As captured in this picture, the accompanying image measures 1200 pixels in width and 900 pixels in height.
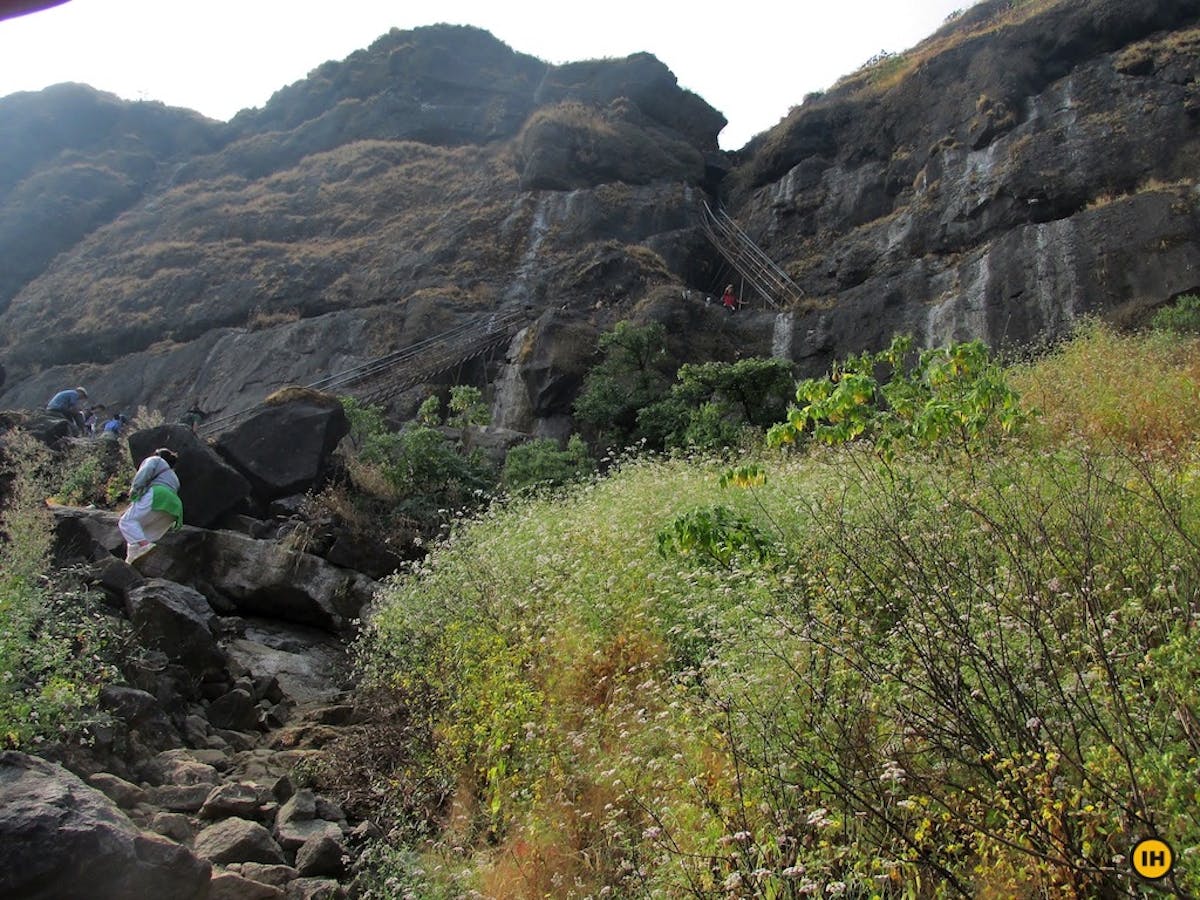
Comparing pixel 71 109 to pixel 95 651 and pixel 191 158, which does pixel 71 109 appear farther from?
pixel 95 651

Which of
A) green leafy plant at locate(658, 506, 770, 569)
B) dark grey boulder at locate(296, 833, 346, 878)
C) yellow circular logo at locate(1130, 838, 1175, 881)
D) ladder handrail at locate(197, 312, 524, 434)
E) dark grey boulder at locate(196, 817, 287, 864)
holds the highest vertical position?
ladder handrail at locate(197, 312, 524, 434)

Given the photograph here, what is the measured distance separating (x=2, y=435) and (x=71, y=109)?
35.9 meters

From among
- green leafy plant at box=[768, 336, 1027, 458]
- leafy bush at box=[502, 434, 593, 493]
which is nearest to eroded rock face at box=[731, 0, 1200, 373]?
leafy bush at box=[502, 434, 593, 493]

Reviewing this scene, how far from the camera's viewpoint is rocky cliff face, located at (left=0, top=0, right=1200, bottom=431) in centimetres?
1783

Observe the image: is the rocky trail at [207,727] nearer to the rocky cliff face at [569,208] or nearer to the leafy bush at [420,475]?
the leafy bush at [420,475]

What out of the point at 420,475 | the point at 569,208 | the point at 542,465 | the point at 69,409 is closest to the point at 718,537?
the point at 542,465

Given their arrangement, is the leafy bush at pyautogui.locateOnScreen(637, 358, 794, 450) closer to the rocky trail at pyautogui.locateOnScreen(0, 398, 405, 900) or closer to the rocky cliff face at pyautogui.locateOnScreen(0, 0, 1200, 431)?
the rocky cliff face at pyautogui.locateOnScreen(0, 0, 1200, 431)

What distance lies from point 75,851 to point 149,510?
6.28 m

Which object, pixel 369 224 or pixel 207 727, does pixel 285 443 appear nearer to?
pixel 207 727

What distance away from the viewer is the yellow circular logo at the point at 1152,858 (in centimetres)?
211

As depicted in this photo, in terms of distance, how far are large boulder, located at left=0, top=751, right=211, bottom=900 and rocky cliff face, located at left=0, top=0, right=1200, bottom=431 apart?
13530 mm

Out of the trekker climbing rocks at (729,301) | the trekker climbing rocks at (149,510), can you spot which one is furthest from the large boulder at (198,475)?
the trekker climbing rocks at (729,301)

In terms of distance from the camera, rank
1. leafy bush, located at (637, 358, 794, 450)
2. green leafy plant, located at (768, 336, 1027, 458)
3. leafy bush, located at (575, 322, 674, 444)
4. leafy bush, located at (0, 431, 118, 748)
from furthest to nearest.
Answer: leafy bush, located at (575, 322, 674, 444) < leafy bush, located at (637, 358, 794, 450) < green leafy plant, located at (768, 336, 1027, 458) < leafy bush, located at (0, 431, 118, 748)

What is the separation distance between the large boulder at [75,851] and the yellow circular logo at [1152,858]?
4011 mm
